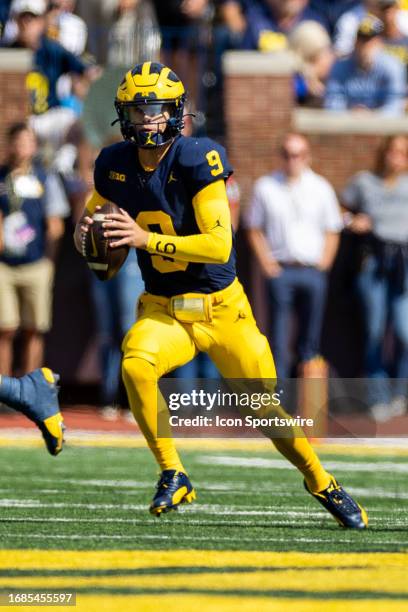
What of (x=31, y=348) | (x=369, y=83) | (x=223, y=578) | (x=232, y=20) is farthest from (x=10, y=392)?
(x=232, y=20)

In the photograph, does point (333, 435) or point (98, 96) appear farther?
point (98, 96)

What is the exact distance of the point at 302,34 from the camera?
1167 centimetres

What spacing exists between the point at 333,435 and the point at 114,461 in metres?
2.12

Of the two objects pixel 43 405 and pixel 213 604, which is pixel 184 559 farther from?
pixel 43 405

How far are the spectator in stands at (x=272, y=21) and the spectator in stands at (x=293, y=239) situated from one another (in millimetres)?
1819

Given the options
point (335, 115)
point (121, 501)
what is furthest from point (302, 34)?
point (121, 501)

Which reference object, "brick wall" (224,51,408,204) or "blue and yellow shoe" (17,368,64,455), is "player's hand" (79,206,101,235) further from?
"brick wall" (224,51,408,204)

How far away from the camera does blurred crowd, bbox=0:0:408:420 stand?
403 inches

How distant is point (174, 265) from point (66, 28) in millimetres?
6618

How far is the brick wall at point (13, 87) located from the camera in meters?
11.4

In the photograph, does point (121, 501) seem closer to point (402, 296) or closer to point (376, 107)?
point (402, 296)

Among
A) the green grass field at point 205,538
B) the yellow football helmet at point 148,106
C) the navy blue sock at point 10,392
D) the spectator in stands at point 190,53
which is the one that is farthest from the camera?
the spectator in stands at point 190,53

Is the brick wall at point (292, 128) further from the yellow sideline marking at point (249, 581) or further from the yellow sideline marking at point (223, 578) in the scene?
the yellow sideline marking at point (249, 581)

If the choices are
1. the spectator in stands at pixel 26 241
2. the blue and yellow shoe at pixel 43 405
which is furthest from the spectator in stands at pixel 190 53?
the blue and yellow shoe at pixel 43 405
